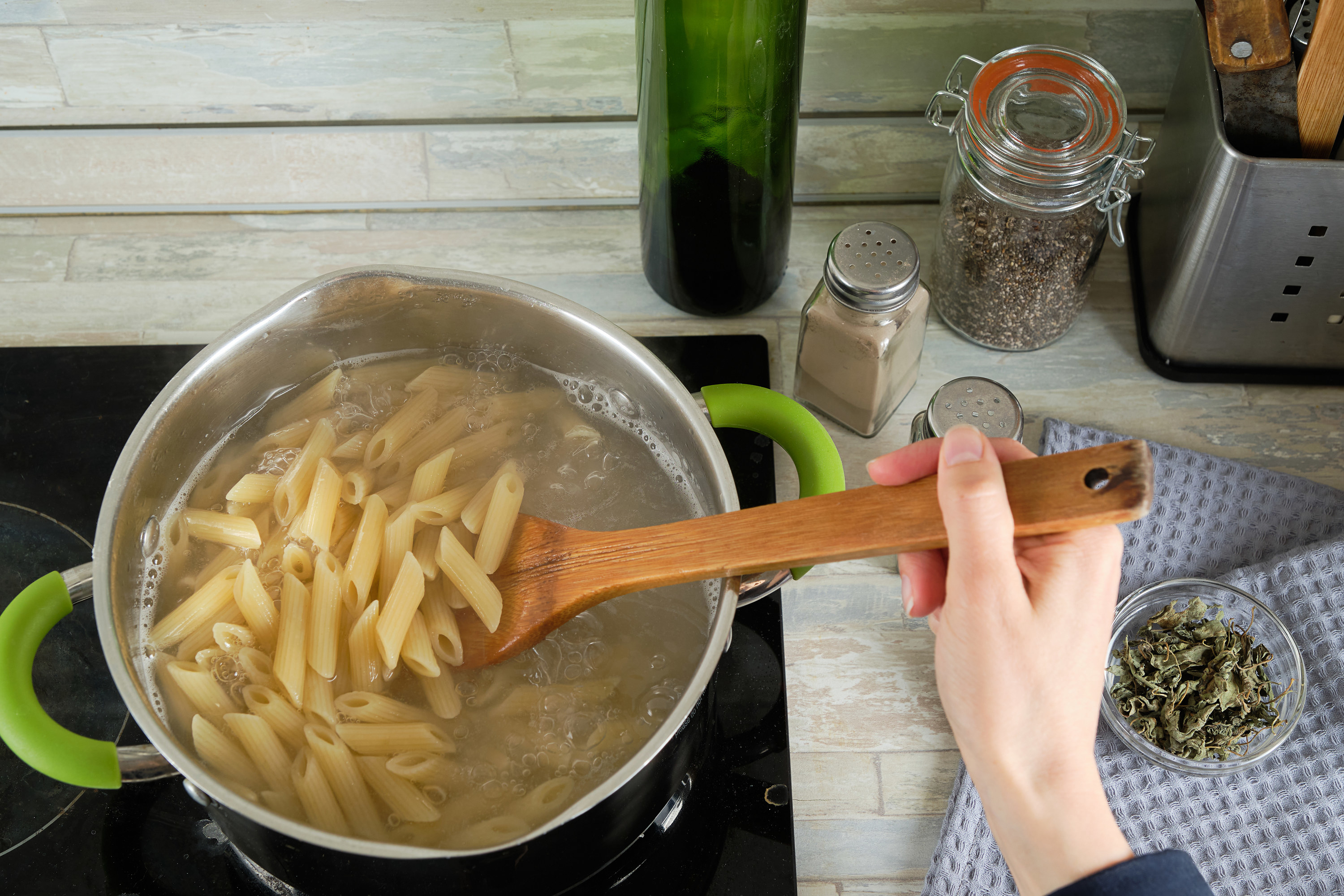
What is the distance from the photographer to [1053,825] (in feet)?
2.17

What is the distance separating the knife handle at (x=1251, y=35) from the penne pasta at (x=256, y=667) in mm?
920

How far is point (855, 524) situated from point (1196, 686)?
36cm

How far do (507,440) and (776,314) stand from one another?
33 centimetres

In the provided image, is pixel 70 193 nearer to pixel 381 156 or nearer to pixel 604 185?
pixel 381 156

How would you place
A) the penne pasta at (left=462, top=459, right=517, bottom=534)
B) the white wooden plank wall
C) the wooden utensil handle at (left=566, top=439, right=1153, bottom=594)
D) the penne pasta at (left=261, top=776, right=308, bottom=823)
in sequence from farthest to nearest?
the white wooden plank wall < the penne pasta at (left=462, top=459, right=517, bottom=534) < the penne pasta at (left=261, top=776, right=308, bottom=823) < the wooden utensil handle at (left=566, top=439, right=1153, bottom=594)

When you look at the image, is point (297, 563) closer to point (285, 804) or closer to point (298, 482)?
point (298, 482)

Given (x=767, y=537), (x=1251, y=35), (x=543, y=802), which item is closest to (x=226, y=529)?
(x=543, y=802)

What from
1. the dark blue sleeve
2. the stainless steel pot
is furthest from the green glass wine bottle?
the dark blue sleeve

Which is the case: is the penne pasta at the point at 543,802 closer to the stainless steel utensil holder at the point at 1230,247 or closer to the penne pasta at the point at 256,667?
the penne pasta at the point at 256,667

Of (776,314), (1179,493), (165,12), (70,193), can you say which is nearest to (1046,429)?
(1179,493)

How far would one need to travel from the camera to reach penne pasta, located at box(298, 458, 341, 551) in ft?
2.75

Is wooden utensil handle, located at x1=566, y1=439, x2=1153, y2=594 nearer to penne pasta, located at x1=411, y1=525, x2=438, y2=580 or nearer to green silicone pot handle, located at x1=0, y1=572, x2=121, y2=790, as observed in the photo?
penne pasta, located at x1=411, y1=525, x2=438, y2=580

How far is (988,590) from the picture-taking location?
646mm

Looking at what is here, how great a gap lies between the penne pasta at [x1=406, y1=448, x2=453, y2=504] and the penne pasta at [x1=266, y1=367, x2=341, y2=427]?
12cm
